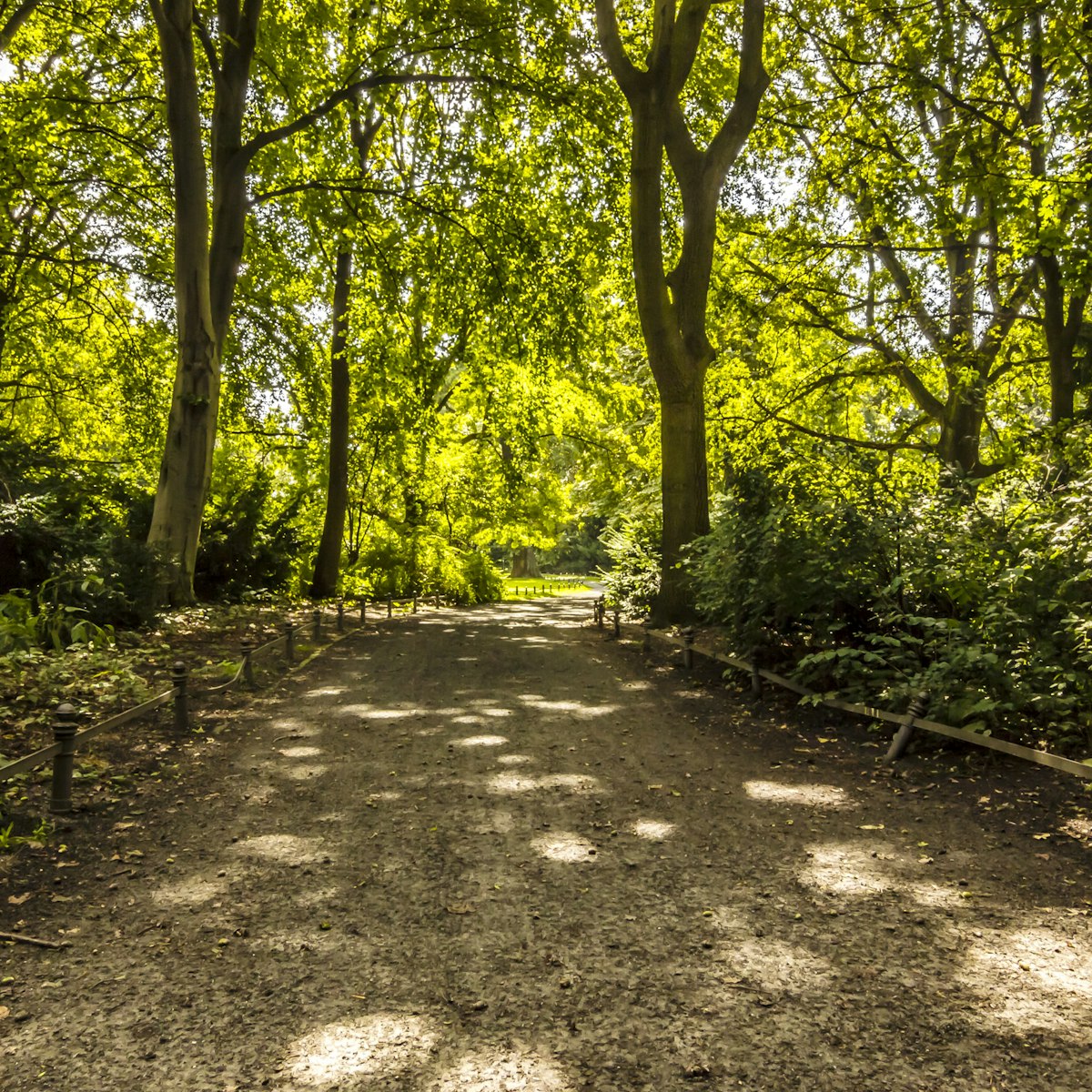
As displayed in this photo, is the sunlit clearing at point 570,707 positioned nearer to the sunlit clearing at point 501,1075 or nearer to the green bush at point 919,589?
the green bush at point 919,589

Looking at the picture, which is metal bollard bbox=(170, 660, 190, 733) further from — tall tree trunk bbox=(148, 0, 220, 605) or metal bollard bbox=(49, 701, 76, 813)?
tall tree trunk bbox=(148, 0, 220, 605)

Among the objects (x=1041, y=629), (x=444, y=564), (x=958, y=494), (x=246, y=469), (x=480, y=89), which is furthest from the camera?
(x=444, y=564)

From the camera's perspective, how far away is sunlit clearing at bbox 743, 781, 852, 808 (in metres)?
6.05

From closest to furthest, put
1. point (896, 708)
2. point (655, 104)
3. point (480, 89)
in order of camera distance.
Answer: point (896, 708), point (655, 104), point (480, 89)

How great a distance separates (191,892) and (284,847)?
2.23ft

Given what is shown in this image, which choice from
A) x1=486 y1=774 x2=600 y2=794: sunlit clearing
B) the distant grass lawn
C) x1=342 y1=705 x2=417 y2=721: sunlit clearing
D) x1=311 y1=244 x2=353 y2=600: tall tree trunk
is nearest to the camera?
x1=486 y1=774 x2=600 y2=794: sunlit clearing

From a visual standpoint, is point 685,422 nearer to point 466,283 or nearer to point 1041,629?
point 466,283

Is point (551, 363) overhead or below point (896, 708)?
overhead

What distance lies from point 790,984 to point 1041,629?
14.9ft

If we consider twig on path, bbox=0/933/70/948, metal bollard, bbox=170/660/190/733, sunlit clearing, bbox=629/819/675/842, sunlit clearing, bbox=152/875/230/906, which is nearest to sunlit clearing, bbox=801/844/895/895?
sunlit clearing, bbox=629/819/675/842

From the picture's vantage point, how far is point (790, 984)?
356cm

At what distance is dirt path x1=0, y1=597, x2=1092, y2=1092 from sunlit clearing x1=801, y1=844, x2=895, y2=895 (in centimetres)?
2

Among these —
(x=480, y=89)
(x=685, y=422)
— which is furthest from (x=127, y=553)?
(x=480, y=89)

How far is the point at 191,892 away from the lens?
4.54m
